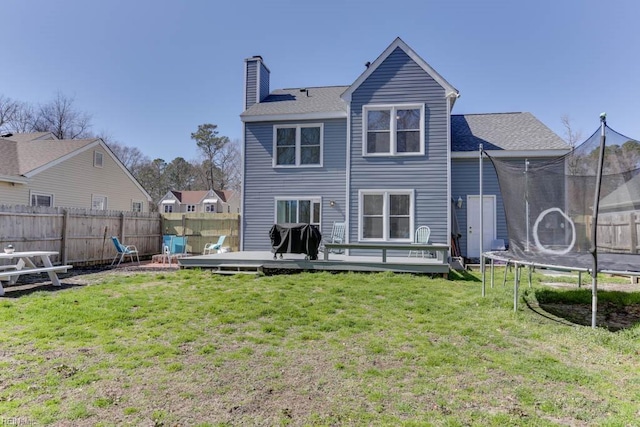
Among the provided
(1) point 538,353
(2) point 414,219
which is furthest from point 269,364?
(2) point 414,219

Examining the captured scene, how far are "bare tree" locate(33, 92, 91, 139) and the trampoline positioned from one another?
35.9 meters

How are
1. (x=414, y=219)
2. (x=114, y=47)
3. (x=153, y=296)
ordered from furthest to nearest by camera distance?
(x=114, y=47) → (x=414, y=219) → (x=153, y=296)

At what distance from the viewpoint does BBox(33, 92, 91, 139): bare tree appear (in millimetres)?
29750

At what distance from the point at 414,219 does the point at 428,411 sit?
8.42 meters

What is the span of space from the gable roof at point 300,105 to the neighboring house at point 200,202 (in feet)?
80.3

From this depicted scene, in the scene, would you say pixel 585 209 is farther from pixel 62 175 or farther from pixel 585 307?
pixel 62 175

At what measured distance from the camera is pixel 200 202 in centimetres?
3791

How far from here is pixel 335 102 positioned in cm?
1191

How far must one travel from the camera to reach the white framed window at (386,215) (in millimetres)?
10570

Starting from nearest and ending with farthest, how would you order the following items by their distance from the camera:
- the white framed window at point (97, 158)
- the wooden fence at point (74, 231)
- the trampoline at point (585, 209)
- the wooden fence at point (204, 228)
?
the trampoline at point (585, 209), the wooden fence at point (74, 231), the wooden fence at point (204, 228), the white framed window at point (97, 158)

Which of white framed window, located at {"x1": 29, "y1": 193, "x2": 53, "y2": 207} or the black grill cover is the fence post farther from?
the black grill cover

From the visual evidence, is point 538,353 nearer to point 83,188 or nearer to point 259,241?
point 259,241

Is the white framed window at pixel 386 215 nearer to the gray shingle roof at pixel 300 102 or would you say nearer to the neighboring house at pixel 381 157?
the neighboring house at pixel 381 157

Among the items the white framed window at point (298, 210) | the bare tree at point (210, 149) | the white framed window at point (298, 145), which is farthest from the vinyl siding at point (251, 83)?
the bare tree at point (210, 149)
